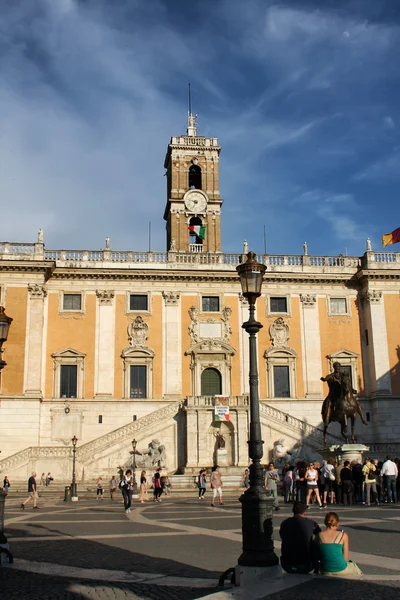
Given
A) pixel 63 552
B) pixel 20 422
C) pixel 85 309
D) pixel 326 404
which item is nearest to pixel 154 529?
pixel 63 552

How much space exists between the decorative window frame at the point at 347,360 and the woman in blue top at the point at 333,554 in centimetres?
3533

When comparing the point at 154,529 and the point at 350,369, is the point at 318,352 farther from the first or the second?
the point at 154,529

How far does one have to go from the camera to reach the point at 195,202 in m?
52.3

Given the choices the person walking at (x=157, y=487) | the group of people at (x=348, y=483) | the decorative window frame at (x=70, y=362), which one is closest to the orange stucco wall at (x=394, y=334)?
the group of people at (x=348, y=483)

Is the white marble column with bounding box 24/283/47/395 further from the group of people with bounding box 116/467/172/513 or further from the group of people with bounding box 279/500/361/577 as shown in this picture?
the group of people with bounding box 279/500/361/577

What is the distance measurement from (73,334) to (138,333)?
3995 millimetres

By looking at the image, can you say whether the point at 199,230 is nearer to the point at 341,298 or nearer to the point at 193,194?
the point at 193,194

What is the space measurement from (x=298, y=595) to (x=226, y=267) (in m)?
37.1

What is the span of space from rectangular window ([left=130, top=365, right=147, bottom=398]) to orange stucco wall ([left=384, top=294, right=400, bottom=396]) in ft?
50.9

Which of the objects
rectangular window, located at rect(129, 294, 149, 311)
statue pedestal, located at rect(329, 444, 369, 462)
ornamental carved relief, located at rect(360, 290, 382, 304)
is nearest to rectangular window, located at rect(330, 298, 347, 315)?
ornamental carved relief, located at rect(360, 290, 382, 304)

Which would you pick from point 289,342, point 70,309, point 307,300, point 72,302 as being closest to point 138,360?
point 70,309

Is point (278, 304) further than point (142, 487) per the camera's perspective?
Yes

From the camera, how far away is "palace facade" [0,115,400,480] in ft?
127

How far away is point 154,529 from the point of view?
52.7 ft
